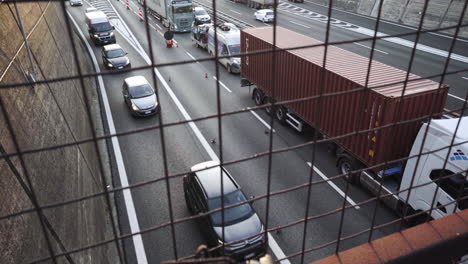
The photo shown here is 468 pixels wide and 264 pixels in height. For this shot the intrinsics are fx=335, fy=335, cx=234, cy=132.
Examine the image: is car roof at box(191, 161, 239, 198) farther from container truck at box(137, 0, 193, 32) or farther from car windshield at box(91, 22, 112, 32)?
container truck at box(137, 0, 193, 32)

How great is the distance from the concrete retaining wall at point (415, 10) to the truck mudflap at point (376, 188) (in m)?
12.9

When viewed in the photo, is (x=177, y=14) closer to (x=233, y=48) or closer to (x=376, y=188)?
(x=233, y=48)

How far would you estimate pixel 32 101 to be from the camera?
14.6 ft

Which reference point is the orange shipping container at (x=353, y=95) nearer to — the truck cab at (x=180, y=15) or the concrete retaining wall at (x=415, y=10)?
the concrete retaining wall at (x=415, y=10)

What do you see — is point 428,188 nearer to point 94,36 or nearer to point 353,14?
point 94,36

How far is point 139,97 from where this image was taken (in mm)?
12070

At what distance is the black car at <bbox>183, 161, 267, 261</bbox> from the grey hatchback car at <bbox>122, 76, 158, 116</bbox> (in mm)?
5357

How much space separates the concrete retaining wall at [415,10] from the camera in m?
20.1

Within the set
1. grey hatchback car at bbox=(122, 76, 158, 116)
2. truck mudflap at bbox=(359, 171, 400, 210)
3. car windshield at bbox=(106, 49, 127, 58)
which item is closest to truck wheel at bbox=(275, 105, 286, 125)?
truck mudflap at bbox=(359, 171, 400, 210)

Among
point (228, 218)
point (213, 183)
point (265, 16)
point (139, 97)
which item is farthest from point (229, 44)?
point (265, 16)

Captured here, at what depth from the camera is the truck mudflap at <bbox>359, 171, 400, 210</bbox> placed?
287 inches

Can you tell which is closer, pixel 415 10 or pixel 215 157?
pixel 215 157

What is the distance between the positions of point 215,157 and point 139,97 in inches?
163

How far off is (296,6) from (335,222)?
26.9 meters
